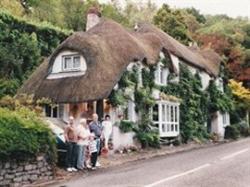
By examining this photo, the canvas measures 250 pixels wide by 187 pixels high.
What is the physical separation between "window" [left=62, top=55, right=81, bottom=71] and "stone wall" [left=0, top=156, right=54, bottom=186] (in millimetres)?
12384

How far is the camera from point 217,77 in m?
47.2

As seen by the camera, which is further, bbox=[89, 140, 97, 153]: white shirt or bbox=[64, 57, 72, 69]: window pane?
bbox=[64, 57, 72, 69]: window pane

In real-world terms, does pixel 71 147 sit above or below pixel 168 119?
below

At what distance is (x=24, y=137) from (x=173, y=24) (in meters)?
43.5

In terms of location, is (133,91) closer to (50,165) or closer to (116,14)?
(50,165)

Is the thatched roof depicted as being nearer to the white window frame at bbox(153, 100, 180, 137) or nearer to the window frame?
the window frame

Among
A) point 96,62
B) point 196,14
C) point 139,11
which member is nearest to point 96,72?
point 96,62

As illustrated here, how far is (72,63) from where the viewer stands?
30453mm

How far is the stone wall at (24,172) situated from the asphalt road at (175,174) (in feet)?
3.70

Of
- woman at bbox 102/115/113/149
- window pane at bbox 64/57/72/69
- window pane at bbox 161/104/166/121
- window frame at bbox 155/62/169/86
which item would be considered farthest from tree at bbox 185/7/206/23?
woman at bbox 102/115/113/149

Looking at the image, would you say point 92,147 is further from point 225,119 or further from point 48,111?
point 225,119

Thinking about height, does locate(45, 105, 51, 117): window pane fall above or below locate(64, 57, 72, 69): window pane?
below

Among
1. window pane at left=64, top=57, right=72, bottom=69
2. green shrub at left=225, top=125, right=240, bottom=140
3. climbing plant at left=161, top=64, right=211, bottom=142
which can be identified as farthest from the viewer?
green shrub at left=225, top=125, right=240, bottom=140

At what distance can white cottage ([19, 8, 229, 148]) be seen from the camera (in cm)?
2892
